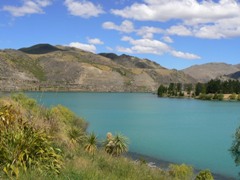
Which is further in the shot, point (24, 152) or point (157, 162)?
point (157, 162)

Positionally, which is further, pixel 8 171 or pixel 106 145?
pixel 106 145

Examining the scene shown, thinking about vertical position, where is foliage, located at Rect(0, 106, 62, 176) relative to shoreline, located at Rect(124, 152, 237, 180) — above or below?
above

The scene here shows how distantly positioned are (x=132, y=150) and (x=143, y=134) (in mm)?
16406

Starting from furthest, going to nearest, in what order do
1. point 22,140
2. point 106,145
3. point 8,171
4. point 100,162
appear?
point 106,145 → point 100,162 → point 22,140 → point 8,171

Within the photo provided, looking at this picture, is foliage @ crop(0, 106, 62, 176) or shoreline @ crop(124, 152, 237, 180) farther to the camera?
shoreline @ crop(124, 152, 237, 180)

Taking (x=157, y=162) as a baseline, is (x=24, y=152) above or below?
above

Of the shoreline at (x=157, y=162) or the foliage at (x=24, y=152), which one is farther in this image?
the shoreline at (x=157, y=162)

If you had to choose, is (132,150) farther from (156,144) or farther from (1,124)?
(1,124)

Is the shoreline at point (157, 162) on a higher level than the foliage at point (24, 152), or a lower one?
lower

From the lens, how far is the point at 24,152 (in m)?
8.22

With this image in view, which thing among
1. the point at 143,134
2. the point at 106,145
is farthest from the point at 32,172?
the point at 143,134

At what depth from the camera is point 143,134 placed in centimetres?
7150

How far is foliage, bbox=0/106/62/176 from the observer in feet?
26.2

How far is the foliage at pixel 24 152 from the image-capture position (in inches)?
315
